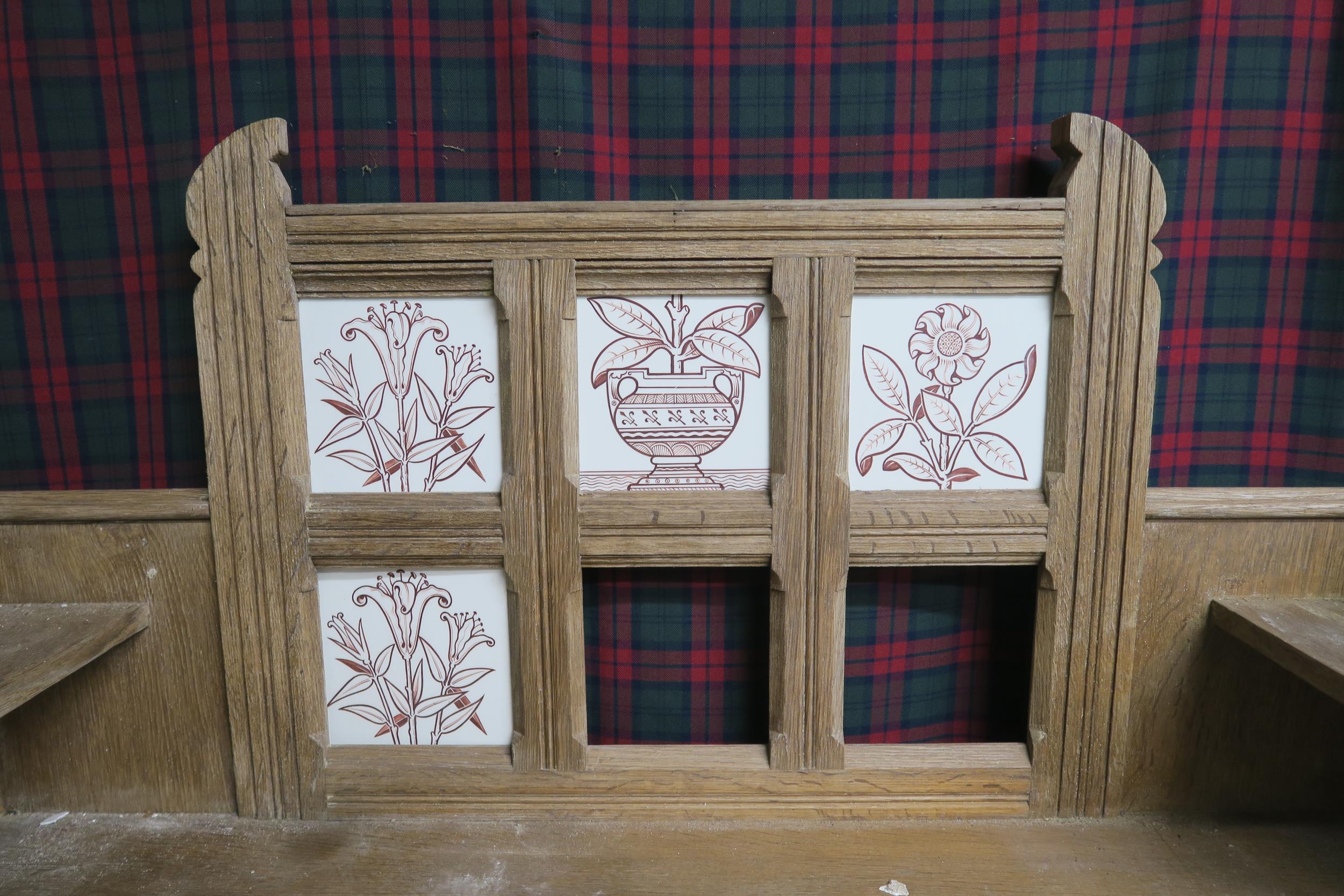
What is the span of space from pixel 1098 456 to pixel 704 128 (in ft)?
2.42

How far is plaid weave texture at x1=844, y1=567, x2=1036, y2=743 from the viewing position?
4.10 ft

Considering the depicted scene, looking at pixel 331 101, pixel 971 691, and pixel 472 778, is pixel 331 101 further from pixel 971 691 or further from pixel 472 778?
pixel 971 691

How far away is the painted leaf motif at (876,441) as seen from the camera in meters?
1.16

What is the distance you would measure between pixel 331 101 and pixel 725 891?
4.08 feet

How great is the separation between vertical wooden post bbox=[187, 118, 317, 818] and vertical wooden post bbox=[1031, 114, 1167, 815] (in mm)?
1092

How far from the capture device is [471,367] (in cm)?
115

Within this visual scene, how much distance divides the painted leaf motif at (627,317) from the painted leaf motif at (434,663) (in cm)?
56

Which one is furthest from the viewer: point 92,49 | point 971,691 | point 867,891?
point 971,691

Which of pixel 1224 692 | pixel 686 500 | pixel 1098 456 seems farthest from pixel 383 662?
pixel 1224 692

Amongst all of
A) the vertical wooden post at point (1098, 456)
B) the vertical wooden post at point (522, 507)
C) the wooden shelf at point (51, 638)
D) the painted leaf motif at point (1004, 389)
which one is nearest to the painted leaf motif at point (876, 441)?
the painted leaf motif at point (1004, 389)

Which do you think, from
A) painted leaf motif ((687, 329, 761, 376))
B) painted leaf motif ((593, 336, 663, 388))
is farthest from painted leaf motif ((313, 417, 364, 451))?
painted leaf motif ((687, 329, 761, 376))

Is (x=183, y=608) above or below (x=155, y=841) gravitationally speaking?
above

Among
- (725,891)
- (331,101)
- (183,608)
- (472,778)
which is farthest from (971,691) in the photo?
(331,101)

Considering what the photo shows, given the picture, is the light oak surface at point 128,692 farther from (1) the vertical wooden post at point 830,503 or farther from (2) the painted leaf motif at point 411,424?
(1) the vertical wooden post at point 830,503
